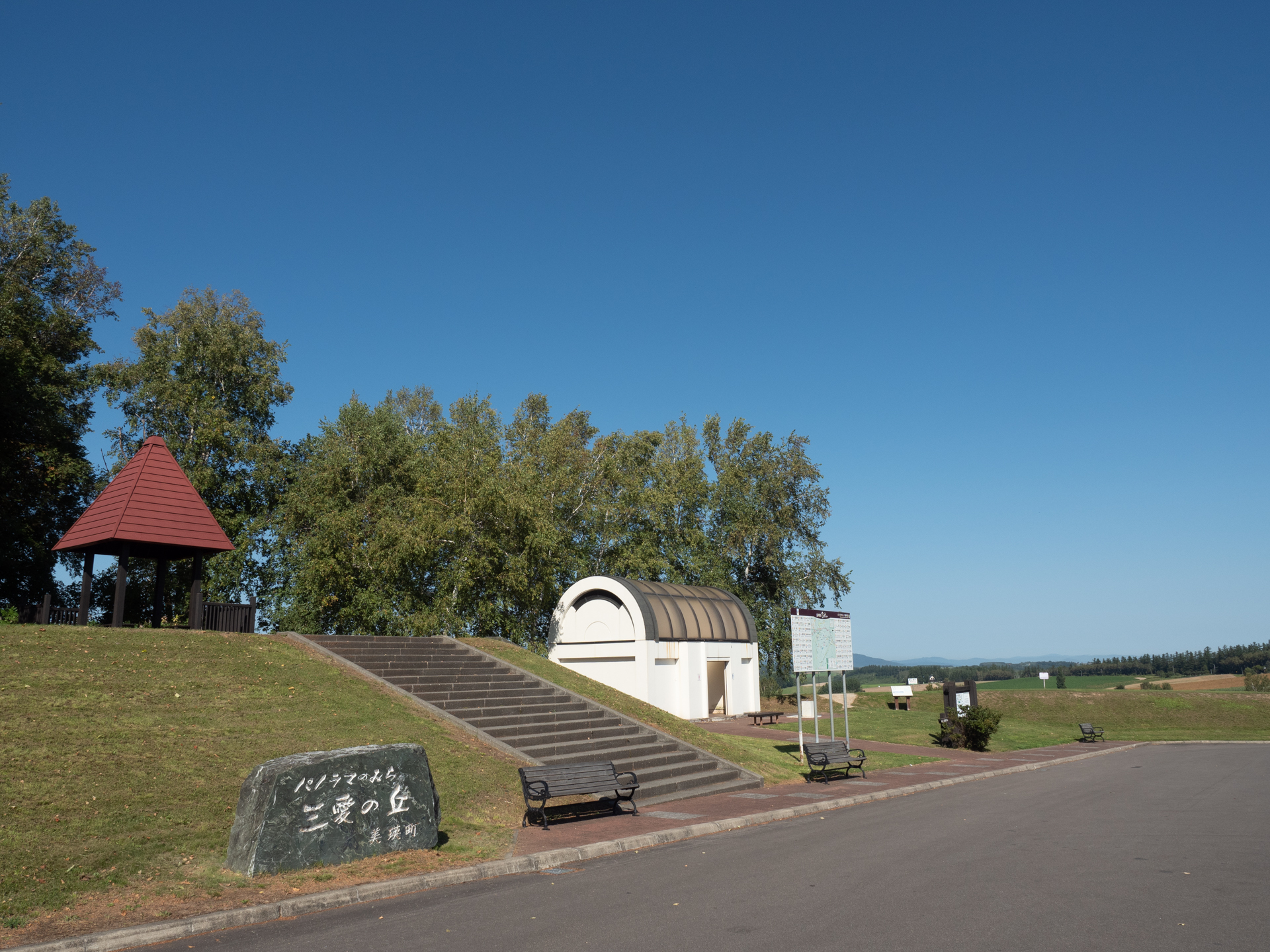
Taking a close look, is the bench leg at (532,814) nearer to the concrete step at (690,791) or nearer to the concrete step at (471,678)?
the concrete step at (690,791)

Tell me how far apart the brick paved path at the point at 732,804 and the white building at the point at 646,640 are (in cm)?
835

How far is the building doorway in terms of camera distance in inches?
1489

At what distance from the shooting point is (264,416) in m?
40.3

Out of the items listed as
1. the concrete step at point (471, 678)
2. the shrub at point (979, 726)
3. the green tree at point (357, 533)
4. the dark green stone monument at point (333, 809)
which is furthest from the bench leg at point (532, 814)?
the green tree at point (357, 533)

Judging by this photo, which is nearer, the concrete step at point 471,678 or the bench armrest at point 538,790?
the bench armrest at point 538,790

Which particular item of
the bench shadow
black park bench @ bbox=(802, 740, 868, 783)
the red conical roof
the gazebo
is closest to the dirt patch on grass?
black park bench @ bbox=(802, 740, 868, 783)

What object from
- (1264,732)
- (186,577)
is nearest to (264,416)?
(186,577)

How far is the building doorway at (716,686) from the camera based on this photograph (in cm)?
3783

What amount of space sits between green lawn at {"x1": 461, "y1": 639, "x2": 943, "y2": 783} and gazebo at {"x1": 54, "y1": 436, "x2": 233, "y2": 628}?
7.80 meters

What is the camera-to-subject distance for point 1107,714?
43188 millimetres

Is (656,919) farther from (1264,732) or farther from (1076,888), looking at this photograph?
(1264,732)

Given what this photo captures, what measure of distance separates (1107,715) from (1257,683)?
2336 cm

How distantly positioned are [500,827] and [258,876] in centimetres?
402

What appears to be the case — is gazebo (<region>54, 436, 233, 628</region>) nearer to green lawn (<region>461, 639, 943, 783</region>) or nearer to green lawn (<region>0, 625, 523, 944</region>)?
green lawn (<region>0, 625, 523, 944</region>)
